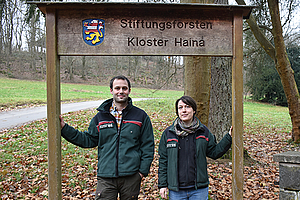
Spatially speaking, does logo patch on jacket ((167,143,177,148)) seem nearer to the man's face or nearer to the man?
the man

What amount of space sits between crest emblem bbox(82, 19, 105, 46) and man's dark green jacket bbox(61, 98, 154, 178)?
736 millimetres

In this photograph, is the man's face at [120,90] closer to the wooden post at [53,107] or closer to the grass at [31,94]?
the wooden post at [53,107]

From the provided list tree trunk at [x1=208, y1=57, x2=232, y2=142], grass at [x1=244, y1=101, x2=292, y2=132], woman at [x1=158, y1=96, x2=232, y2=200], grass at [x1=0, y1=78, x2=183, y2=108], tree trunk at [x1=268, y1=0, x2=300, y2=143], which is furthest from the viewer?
grass at [x1=0, y1=78, x2=183, y2=108]

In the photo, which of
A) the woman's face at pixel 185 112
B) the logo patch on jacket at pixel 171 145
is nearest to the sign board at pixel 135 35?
the woman's face at pixel 185 112

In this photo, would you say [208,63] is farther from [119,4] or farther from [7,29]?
[7,29]

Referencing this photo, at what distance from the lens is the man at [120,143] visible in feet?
8.47

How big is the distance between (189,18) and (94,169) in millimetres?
4382

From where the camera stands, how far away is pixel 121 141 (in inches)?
103

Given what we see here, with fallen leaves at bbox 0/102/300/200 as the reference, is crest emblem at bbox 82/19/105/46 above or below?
above

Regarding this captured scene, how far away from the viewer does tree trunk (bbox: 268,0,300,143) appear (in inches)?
301

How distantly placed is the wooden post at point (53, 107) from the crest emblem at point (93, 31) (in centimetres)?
34

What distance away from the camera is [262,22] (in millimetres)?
9617

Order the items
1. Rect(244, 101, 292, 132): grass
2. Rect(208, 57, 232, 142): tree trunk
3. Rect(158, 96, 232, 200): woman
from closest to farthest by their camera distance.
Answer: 1. Rect(158, 96, 232, 200): woman
2. Rect(208, 57, 232, 142): tree trunk
3. Rect(244, 101, 292, 132): grass

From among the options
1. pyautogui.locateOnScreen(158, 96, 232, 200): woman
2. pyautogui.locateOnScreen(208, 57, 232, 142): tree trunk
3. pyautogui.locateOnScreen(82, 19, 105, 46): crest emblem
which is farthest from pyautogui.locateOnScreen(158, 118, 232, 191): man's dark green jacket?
pyautogui.locateOnScreen(208, 57, 232, 142): tree trunk
